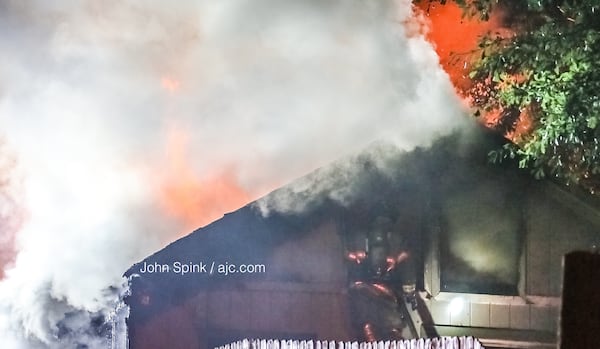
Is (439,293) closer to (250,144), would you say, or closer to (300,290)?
(300,290)

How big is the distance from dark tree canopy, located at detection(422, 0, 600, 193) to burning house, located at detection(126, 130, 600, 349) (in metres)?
0.06

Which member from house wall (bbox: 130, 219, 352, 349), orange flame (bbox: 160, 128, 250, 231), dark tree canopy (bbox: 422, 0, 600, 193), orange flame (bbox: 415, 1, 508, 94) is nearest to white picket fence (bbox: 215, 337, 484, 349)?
house wall (bbox: 130, 219, 352, 349)

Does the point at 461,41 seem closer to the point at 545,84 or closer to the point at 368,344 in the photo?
the point at 545,84

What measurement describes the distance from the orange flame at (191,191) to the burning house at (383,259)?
1.6 inches

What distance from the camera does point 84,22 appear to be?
5.30ft

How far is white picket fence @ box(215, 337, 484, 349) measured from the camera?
59.4 inches

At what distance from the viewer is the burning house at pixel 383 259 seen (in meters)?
1.50

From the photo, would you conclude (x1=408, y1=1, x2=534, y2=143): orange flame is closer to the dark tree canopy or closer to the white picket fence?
the dark tree canopy

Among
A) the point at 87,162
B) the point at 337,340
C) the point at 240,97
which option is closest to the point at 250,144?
the point at 240,97

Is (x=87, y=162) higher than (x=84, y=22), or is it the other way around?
(x=84, y=22)

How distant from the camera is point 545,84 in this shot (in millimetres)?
1508

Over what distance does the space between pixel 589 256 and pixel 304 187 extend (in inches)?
25.9

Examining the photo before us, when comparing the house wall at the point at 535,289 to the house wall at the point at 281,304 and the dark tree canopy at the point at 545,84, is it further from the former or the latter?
the house wall at the point at 281,304

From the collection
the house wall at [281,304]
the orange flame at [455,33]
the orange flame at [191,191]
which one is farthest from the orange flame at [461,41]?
the orange flame at [191,191]
